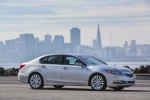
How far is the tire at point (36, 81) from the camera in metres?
A: 22.5

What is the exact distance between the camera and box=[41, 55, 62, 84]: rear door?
2231 cm

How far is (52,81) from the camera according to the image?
22391 mm

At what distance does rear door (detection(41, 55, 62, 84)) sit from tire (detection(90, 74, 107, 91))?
62.0 inches

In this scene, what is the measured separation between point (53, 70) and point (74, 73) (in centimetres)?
96

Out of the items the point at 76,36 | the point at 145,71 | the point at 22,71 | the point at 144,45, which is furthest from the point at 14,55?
the point at 22,71

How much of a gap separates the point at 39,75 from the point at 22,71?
2.97ft

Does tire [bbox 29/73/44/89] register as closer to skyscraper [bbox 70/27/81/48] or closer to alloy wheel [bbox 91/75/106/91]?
alloy wheel [bbox 91/75/106/91]

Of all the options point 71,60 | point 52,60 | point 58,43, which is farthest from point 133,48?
point 71,60

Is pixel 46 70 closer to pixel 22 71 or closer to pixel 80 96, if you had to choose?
pixel 22 71

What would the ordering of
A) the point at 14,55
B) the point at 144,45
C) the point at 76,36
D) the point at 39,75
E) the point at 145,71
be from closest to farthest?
the point at 39,75, the point at 145,71, the point at 144,45, the point at 76,36, the point at 14,55

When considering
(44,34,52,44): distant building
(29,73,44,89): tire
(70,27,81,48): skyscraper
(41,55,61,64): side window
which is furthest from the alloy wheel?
(70,27,81,48): skyscraper

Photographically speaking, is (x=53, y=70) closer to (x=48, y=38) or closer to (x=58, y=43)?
(x=58, y=43)

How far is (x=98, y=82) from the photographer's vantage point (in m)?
21.3

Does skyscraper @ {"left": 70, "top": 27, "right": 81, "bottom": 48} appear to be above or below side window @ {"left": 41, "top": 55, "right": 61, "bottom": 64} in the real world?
above
